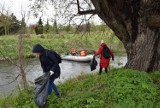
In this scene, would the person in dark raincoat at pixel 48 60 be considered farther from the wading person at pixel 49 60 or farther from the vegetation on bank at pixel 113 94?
the vegetation on bank at pixel 113 94

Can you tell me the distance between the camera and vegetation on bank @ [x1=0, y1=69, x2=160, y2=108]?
7559 millimetres

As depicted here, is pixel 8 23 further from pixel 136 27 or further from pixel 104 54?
pixel 136 27

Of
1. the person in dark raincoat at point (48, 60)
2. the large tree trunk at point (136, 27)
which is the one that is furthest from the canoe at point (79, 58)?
the person in dark raincoat at point (48, 60)

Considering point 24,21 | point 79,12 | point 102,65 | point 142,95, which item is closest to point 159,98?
point 142,95

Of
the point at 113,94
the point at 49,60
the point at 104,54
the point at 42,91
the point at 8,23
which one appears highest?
the point at 8,23

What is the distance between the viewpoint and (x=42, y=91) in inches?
309

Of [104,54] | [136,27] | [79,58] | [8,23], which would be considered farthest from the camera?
[8,23]

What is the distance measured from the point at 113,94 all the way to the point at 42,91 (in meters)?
1.93

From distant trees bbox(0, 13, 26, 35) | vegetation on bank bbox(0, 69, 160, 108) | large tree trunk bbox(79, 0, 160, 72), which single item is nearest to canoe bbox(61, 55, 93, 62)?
distant trees bbox(0, 13, 26, 35)

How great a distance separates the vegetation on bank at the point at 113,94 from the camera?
7.56 metres

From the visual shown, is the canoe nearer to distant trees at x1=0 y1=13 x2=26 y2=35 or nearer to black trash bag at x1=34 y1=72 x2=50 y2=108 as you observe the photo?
distant trees at x1=0 y1=13 x2=26 y2=35

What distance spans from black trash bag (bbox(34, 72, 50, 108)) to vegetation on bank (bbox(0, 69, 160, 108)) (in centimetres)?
33

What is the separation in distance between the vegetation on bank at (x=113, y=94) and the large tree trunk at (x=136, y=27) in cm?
98

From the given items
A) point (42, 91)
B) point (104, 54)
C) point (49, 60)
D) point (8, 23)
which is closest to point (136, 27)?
point (104, 54)
